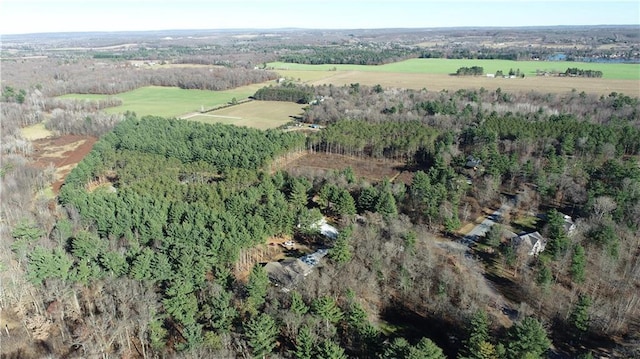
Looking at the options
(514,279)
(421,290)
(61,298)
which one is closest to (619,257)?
(514,279)

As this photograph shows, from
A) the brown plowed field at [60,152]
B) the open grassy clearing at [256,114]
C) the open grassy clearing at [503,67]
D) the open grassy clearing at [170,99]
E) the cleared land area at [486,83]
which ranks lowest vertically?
the brown plowed field at [60,152]

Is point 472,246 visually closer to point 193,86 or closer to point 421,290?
point 421,290

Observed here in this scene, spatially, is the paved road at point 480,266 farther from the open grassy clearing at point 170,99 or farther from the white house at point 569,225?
the open grassy clearing at point 170,99

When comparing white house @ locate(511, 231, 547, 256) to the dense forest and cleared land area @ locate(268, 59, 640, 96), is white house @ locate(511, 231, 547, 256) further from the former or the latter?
cleared land area @ locate(268, 59, 640, 96)

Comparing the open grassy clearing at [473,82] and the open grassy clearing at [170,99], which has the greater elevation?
the open grassy clearing at [473,82]

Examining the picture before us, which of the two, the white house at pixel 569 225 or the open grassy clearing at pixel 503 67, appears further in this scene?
the open grassy clearing at pixel 503 67

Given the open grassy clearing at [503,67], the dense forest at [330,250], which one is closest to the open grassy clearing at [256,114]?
the dense forest at [330,250]
